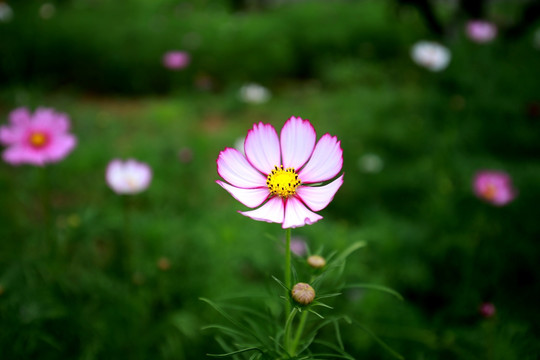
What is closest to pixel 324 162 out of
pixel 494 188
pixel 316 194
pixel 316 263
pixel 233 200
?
pixel 316 194

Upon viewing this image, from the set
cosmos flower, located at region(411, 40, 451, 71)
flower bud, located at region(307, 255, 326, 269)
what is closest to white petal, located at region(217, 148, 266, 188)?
flower bud, located at region(307, 255, 326, 269)

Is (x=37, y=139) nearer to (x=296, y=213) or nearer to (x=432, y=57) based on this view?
(x=296, y=213)

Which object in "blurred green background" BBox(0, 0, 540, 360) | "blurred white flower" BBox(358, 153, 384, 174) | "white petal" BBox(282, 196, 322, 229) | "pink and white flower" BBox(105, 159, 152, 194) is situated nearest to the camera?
"white petal" BBox(282, 196, 322, 229)

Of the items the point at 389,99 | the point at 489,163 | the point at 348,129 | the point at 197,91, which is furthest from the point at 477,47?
the point at 197,91

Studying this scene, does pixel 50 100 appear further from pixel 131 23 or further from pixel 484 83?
pixel 484 83

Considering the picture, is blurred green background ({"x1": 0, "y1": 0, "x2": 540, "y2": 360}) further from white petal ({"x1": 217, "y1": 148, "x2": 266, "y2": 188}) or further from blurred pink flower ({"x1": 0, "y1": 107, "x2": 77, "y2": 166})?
white petal ({"x1": 217, "y1": 148, "x2": 266, "y2": 188})

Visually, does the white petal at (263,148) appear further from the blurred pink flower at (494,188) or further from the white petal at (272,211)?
the blurred pink flower at (494,188)
